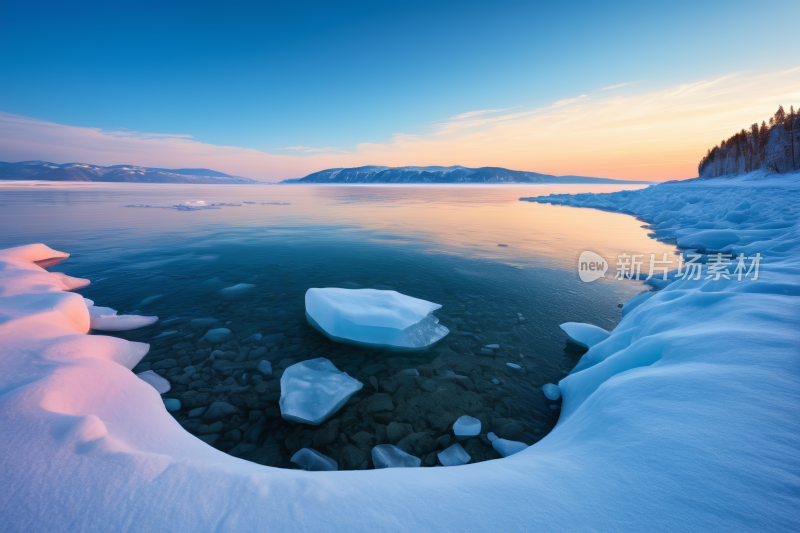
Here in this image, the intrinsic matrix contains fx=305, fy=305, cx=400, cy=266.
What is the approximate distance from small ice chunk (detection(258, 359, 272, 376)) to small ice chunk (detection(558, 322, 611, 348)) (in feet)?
17.2

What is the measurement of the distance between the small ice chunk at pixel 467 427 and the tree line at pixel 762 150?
136 ft

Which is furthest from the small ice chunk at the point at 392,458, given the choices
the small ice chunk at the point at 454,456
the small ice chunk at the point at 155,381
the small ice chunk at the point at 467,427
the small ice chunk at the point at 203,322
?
the small ice chunk at the point at 203,322

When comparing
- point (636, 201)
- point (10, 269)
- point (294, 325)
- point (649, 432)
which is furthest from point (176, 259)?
point (636, 201)

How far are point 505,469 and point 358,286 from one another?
667 centimetres

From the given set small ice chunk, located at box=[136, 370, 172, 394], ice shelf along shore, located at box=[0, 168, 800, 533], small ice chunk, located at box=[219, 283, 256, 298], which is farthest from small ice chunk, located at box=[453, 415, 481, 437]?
small ice chunk, located at box=[219, 283, 256, 298]

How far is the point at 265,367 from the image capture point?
186 inches

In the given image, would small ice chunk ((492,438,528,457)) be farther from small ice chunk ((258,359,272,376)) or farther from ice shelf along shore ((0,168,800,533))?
small ice chunk ((258,359,272,376))

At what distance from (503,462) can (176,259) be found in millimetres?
11963

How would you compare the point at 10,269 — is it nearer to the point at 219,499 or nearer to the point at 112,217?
the point at 219,499

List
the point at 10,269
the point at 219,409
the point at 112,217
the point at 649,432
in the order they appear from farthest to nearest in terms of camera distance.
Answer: the point at 112,217 → the point at 10,269 → the point at 219,409 → the point at 649,432

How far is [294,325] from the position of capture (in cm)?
612

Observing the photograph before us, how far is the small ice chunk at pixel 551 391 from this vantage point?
4219 mm

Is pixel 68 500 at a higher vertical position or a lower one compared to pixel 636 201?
lower

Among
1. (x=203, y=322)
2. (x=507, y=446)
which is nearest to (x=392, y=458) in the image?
(x=507, y=446)
